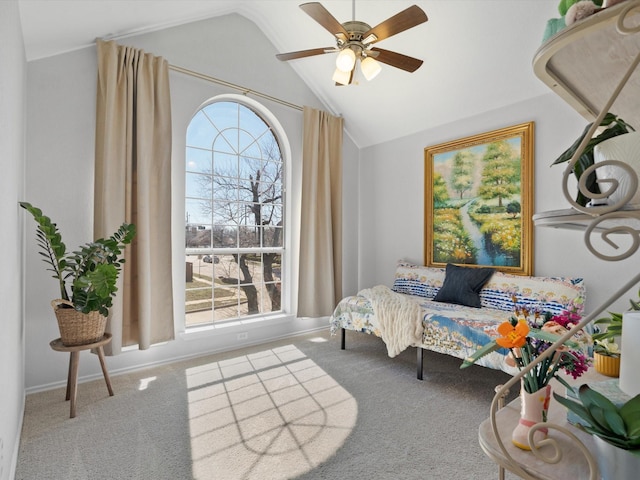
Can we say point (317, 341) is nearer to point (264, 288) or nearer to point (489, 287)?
point (264, 288)

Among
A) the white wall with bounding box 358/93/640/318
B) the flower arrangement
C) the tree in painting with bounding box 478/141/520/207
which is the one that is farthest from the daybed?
the flower arrangement

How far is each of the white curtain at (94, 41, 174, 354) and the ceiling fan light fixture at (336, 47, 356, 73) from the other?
1.73 m

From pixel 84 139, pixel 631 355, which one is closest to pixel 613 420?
pixel 631 355

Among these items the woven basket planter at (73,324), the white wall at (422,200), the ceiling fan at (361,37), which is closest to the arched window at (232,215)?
the woven basket planter at (73,324)

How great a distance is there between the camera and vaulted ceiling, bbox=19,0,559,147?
2557 mm

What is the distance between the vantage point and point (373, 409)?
2.37 m

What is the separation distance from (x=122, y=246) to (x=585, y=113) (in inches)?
112

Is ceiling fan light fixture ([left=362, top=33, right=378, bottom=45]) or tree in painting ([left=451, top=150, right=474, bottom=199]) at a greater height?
ceiling fan light fixture ([left=362, top=33, right=378, bottom=45])

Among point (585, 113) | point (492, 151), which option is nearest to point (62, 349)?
point (585, 113)

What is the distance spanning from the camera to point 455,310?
10.0 ft

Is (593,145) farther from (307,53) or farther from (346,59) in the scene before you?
(307,53)

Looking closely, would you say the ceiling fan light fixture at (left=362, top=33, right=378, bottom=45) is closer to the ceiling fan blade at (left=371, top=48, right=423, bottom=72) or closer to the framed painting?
the ceiling fan blade at (left=371, top=48, right=423, bottom=72)

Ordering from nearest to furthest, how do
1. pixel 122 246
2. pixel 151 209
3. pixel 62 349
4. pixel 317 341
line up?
pixel 62 349, pixel 122 246, pixel 151 209, pixel 317 341

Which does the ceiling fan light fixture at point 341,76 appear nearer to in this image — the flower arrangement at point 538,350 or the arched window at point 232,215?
the arched window at point 232,215
